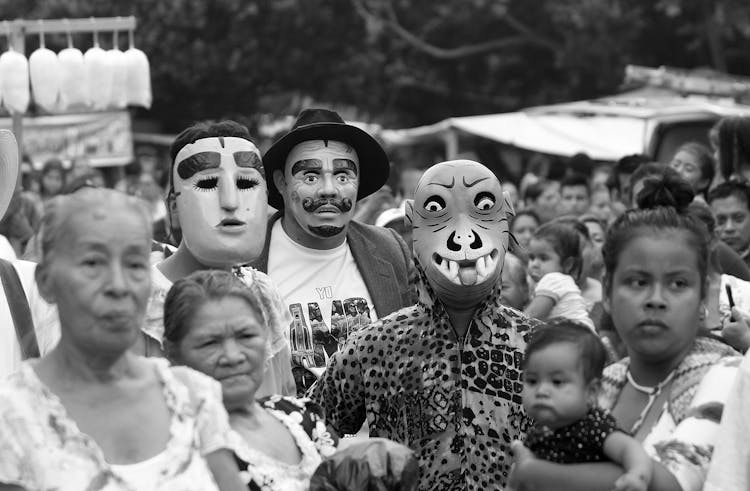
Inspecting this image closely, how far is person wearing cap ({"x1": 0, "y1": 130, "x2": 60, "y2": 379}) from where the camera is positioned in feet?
15.6

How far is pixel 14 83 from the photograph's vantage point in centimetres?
1223

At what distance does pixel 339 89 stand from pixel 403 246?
20.3m

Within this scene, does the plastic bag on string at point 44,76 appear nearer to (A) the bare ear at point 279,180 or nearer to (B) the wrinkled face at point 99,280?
(A) the bare ear at point 279,180

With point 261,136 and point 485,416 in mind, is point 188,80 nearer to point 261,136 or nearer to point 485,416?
point 261,136

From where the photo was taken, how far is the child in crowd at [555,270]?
785cm

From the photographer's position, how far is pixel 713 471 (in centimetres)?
367

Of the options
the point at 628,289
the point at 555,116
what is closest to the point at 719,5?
the point at 555,116

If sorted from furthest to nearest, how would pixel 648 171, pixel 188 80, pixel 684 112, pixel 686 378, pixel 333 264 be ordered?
pixel 188 80 < pixel 684 112 < pixel 648 171 < pixel 333 264 < pixel 686 378

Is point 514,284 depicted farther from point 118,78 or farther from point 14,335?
point 118,78

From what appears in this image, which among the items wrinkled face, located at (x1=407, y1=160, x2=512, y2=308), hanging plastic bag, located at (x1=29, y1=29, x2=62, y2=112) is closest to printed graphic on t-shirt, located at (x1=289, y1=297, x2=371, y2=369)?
wrinkled face, located at (x1=407, y1=160, x2=512, y2=308)

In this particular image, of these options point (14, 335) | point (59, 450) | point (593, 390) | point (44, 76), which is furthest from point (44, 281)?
point (44, 76)

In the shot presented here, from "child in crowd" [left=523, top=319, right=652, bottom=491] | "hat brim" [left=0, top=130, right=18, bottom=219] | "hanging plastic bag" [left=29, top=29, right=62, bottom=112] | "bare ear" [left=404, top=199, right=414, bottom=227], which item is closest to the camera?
"child in crowd" [left=523, top=319, right=652, bottom=491]

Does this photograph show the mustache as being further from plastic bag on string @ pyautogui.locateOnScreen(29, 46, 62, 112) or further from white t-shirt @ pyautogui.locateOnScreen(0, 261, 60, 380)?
plastic bag on string @ pyautogui.locateOnScreen(29, 46, 62, 112)

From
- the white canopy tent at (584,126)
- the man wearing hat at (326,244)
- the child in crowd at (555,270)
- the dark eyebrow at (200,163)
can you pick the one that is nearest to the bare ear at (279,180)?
the man wearing hat at (326,244)
